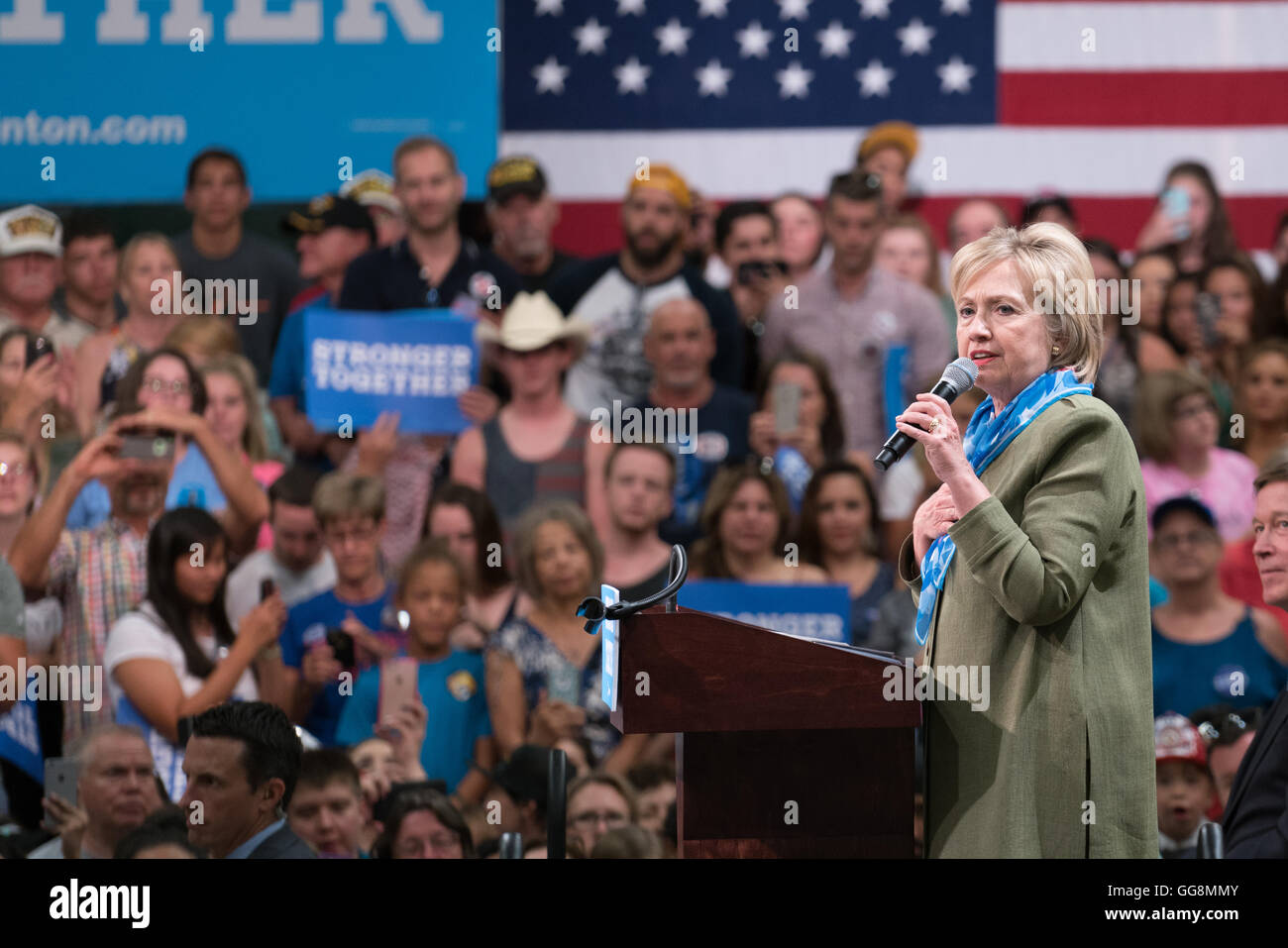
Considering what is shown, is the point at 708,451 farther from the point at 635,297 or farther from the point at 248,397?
the point at 248,397

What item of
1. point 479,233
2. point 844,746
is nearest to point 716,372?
point 479,233

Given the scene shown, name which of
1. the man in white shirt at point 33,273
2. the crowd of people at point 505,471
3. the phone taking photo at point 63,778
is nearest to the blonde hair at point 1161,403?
the crowd of people at point 505,471

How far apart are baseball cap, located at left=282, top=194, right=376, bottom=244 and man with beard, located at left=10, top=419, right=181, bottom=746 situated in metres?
1.38

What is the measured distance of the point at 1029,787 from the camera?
2504mm

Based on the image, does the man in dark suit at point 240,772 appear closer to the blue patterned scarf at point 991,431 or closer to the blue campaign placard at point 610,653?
the blue campaign placard at point 610,653

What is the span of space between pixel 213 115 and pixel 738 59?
228 centimetres

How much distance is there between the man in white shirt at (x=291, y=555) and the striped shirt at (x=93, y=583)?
0.35 metres

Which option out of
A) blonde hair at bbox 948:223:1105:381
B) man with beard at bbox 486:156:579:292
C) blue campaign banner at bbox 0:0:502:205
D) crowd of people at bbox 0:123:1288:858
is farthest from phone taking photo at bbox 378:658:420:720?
blonde hair at bbox 948:223:1105:381

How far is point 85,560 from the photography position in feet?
18.1

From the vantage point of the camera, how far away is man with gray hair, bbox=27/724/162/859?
4.62 meters

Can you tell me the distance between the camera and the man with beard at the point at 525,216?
6426 mm

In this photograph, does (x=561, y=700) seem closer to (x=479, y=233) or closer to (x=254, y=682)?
(x=254, y=682)

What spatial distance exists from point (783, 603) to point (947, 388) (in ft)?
10.3

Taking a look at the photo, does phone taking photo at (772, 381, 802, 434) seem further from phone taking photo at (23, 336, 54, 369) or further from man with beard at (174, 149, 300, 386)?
phone taking photo at (23, 336, 54, 369)
